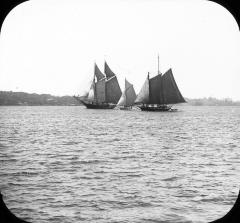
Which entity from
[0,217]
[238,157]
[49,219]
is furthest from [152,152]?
[0,217]

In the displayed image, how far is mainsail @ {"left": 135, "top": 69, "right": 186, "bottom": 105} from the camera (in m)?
51.3

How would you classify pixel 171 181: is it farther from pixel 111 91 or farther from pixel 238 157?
pixel 111 91

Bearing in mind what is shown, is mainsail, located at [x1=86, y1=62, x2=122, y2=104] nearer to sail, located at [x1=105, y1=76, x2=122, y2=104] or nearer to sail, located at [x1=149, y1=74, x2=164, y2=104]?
sail, located at [x1=105, y1=76, x2=122, y2=104]

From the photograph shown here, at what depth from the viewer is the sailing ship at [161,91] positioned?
51312 millimetres

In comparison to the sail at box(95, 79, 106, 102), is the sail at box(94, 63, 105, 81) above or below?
above

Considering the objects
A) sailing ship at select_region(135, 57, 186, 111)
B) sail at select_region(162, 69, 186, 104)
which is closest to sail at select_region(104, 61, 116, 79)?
sailing ship at select_region(135, 57, 186, 111)

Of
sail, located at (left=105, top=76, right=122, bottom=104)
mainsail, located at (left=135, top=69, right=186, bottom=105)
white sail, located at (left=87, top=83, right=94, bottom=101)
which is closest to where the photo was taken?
mainsail, located at (left=135, top=69, right=186, bottom=105)

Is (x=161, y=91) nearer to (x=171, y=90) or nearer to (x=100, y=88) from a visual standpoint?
(x=171, y=90)

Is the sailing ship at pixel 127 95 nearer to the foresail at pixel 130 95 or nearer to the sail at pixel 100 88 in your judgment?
the foresail at pixel 130 95

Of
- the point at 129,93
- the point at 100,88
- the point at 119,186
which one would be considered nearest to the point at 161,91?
the point at 129,93

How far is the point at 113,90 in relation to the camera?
67500 millimetres

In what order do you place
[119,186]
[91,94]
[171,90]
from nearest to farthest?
[119,186] < [171,90] < [91,94]

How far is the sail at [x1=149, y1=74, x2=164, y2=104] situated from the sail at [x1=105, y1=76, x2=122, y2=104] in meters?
13.1

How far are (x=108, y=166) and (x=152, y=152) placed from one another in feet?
16.8
